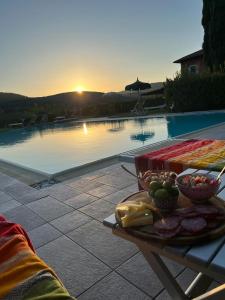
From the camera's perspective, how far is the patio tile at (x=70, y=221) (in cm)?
333

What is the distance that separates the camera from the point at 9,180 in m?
5.81

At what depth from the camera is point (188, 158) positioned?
308 centimetres

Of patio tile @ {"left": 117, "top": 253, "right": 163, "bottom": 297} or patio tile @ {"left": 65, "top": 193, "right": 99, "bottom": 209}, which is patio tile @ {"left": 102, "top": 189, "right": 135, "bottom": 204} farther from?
patio tile @ {"left": 117, "top": 253, "right": 163, "bottom": 297}

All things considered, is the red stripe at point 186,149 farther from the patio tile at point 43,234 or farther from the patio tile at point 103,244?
the patio tile at point 43,234

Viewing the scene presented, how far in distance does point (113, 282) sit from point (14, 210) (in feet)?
7.79

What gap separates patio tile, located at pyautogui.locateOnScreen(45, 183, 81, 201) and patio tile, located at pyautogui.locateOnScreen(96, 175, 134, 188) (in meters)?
0.62

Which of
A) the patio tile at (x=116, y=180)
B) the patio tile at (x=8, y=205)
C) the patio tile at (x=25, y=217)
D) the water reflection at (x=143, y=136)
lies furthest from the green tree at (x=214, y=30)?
the patio tile at (x=25, y=217)

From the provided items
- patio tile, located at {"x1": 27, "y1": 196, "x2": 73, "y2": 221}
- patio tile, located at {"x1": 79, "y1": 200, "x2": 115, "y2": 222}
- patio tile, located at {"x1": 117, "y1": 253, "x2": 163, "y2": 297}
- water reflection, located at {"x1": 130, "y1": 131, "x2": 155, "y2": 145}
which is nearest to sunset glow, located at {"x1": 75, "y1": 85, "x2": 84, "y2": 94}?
water reflection, located at {"x1": 130, "y1": 131, "x2": 155, "y2": 145}

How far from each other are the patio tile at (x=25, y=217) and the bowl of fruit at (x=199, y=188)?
2.48 meters

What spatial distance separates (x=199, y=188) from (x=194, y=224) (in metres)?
0.28

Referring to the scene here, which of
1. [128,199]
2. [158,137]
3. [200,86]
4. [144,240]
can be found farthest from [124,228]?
[200,86]

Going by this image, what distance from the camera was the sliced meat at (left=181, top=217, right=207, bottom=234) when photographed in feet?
4.31

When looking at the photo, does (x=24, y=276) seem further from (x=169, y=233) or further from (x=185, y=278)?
(x=185, y=278)

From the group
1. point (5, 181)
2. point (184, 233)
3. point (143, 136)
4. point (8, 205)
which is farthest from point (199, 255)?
point (143, 136)
